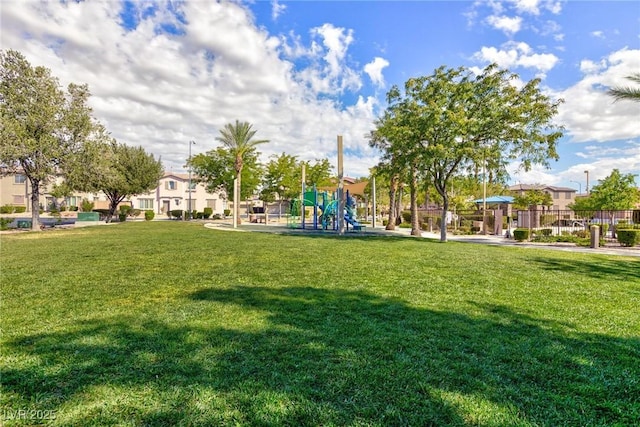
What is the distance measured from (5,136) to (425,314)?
2416 centimetres

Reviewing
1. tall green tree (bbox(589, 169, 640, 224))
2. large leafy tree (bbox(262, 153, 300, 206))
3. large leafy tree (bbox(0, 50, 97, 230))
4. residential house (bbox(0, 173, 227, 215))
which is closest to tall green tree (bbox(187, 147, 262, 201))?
large leafy tree (bbox(262, 153, 300, 206))

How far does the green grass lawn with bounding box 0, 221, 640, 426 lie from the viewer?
2570 millimetres

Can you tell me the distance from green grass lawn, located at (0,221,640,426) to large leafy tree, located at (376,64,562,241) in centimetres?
900

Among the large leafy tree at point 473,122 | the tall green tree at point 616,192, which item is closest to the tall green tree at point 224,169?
the large leafy tree at point 473,122

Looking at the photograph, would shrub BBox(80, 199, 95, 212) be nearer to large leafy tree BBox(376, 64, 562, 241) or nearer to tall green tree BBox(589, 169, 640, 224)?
large leafy tree BBox(376, 64, 562, 241)

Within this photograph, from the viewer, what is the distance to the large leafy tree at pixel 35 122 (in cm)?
2000

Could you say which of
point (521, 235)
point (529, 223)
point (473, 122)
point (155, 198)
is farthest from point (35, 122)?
point (155, 198)

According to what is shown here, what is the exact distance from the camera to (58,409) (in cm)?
254

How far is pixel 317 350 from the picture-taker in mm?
3625

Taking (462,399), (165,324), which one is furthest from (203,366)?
(462,399)

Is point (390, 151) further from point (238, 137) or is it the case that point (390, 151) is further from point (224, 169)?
point (224, 169)

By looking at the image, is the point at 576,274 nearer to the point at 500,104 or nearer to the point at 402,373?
the point at 402,373

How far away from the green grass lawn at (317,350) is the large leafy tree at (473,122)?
900 cm

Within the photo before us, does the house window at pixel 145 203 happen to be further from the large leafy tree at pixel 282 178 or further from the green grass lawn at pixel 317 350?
the green grass lawn at pixel 317 350
